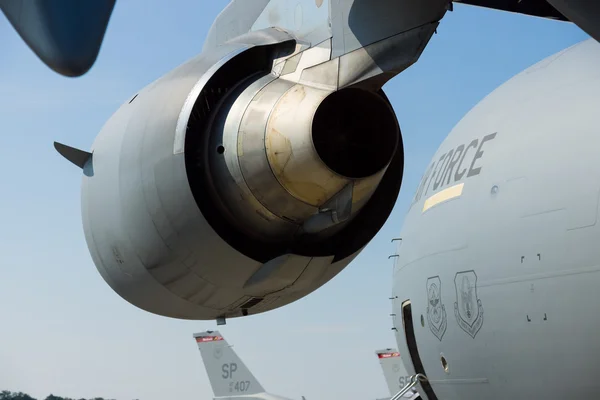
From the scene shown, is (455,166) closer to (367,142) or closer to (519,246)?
(519,246)

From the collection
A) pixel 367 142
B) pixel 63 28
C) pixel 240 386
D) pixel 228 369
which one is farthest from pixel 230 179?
pixel 228 369

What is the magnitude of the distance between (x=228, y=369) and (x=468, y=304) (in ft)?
94.6

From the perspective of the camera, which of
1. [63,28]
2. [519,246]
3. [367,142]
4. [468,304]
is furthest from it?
[468,304]

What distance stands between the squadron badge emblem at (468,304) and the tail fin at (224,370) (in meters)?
28.1

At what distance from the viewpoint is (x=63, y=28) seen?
7.97 ft

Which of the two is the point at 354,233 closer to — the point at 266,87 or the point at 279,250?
the point at 279,250

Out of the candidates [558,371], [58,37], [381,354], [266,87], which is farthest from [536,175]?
[381,354]

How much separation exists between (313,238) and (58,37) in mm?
3598

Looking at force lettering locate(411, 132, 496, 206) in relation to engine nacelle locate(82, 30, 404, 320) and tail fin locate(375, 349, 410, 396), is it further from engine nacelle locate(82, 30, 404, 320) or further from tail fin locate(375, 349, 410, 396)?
tail fin locate(375, 349, 410, 396)

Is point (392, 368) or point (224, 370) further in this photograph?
point (224, 370)

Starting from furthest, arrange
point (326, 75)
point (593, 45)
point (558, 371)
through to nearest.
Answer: point (593, 45), point (558, 371), point (326, 75)

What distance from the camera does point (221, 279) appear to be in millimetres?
5645

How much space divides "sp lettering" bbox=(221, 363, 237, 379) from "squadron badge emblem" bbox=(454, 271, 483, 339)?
28.5 m

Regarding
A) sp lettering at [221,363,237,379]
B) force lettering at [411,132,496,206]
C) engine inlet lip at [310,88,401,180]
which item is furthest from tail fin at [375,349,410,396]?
engine inlet lip at [310,88,401,180]
